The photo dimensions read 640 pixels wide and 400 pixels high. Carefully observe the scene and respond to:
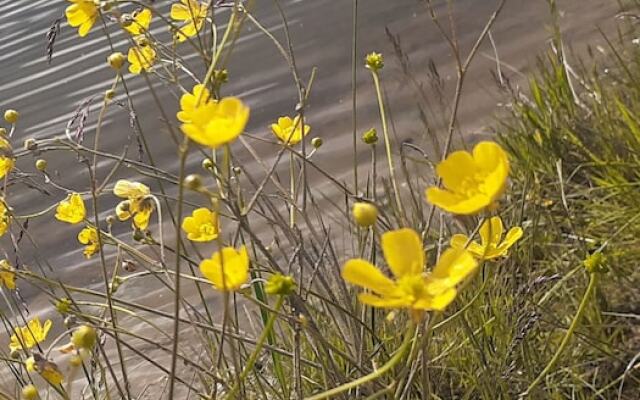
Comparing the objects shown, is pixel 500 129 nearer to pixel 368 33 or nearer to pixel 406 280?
pixel 368 33

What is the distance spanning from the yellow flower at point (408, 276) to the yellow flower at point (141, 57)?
26.8 inches

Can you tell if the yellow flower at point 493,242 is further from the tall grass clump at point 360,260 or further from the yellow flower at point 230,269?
the yellow flower at point 230,269

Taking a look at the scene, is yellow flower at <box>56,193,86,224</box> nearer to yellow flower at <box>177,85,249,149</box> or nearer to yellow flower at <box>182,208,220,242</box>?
yellow flower at <box>182,208,220,242</box>

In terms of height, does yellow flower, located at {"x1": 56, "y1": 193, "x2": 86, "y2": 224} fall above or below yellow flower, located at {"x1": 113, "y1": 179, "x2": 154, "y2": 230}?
below

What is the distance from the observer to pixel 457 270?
2.66ft

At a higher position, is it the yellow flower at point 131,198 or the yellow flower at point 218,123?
the yellow flower at point 218,123

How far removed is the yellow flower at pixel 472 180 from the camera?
2.50ft

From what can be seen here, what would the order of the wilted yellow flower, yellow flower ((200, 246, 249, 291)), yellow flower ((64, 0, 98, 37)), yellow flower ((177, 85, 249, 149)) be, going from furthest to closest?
yellow flower ((64, 0, 98, 37)) → the wilted yellow flower → yellow flower ((200, 246, 249, 291)) → yellow flower ((177, 85, 249, 149))

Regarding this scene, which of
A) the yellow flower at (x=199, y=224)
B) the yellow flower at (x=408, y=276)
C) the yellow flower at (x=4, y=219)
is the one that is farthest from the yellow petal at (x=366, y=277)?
the yellow flower at (x=4, y=219)

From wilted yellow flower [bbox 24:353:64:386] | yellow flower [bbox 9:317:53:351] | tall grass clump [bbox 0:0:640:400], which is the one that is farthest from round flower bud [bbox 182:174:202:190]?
yellow flower [bbox 9:317:53:351]

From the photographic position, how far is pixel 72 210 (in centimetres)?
144

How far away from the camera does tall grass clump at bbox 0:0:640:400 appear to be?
831 mm

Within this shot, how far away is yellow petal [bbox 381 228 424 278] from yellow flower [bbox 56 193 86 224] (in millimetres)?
747

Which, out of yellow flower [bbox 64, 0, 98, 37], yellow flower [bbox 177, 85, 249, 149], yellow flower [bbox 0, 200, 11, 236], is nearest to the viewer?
yellow flower [bbox 177, 85, 249, 149]
